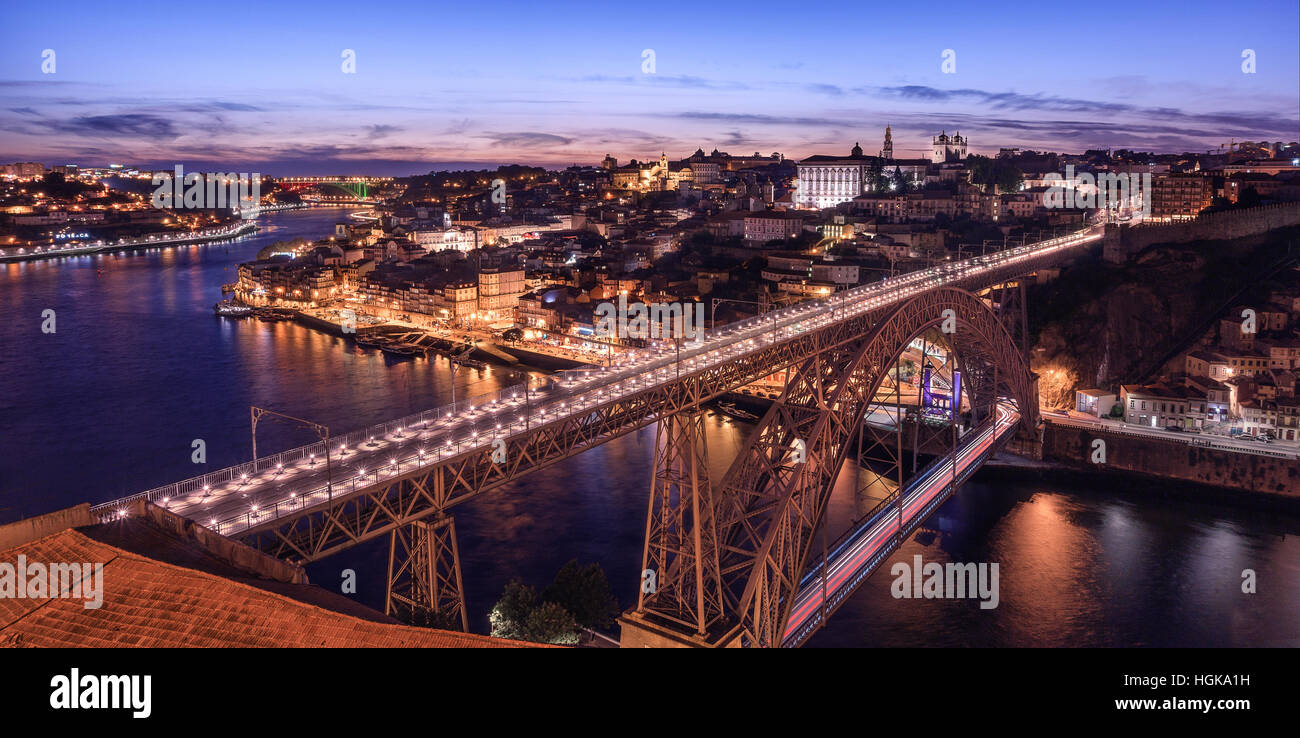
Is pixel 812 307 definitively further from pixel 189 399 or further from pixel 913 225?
pixel 913 225

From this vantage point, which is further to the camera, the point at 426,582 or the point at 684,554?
the point at 684,554

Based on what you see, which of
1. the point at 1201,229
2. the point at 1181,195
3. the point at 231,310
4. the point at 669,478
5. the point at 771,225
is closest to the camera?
the point at 669,478

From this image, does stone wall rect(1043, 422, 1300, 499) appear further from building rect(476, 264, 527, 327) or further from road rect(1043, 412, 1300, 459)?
building rect(476, 264, 527, 327)

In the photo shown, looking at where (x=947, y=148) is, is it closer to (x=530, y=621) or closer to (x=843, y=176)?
(x=843, y=176)

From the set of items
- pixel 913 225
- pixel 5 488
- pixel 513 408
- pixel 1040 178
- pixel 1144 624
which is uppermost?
pixel 1040 178

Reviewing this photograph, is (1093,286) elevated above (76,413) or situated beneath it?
elevated above

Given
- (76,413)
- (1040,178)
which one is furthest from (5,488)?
(1040,178)

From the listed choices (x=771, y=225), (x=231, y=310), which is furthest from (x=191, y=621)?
(x=231, y=310)
